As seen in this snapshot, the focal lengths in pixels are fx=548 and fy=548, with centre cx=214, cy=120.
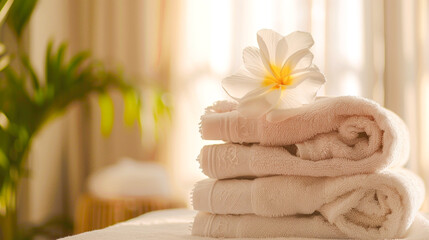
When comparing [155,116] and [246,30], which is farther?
[246,30]

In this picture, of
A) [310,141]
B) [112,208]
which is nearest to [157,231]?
[310,141]

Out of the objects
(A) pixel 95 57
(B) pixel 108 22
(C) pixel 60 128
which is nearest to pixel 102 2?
(B) pixel 108 22

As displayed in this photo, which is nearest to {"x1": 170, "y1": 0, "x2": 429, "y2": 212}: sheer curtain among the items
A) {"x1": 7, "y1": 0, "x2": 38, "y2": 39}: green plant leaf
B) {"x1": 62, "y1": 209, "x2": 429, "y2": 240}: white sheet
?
{"x1": 7, "y1": 0, "x2": 38, "y2": 39}: green plant leaf

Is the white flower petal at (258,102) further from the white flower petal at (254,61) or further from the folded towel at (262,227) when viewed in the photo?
the folded towel at (262,227)

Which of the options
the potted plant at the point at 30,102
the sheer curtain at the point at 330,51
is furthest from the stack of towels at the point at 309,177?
the sheer curtain at the point at 330,51

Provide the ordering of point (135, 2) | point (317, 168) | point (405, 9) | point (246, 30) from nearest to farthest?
1. point (317, 168)
2. point (405, 9)
3. point (246, 30)
4. point (135, 2)

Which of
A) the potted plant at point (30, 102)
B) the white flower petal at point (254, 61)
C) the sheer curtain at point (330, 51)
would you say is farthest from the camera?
the sheer curtain at point (330, 51)

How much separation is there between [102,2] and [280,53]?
2.08 meters

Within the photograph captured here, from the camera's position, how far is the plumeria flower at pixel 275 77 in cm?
84

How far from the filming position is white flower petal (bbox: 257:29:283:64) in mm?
A: 874

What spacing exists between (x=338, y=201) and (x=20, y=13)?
1.72 meters

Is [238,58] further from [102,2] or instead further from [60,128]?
[60,128]

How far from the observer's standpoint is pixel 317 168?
32.1 inches

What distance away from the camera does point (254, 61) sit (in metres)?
0.89
